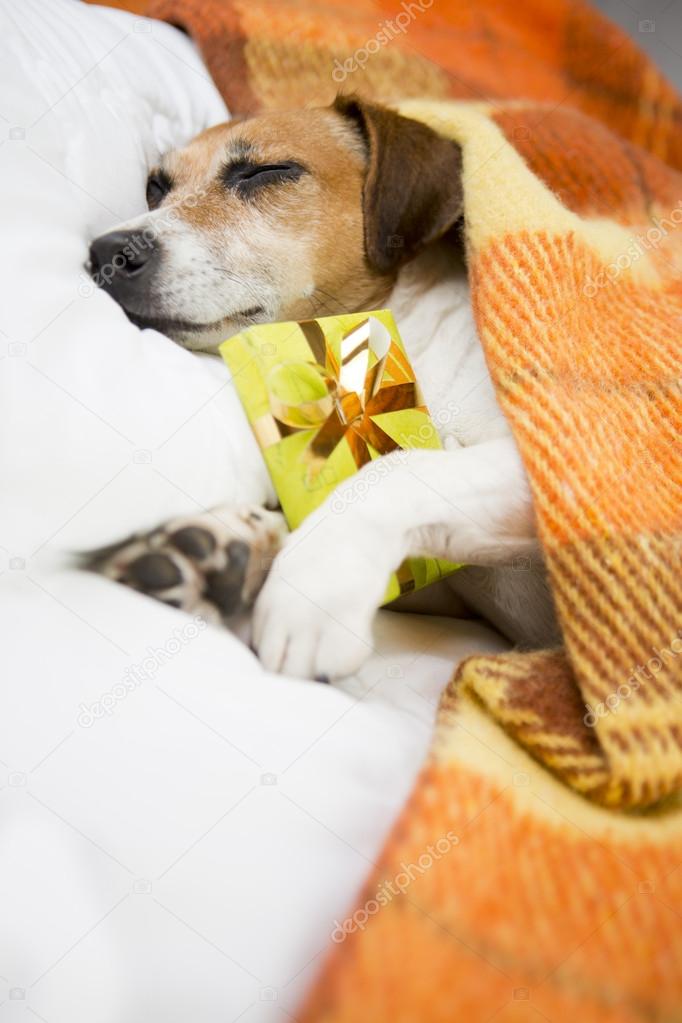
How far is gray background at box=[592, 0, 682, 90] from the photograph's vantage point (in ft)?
6.19

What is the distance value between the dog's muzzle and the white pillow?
0.03 metres

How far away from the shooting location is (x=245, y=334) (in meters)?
0.90

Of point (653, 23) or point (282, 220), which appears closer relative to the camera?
point (282, 220)

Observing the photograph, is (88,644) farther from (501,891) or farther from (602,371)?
(602,371)

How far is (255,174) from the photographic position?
1245mm

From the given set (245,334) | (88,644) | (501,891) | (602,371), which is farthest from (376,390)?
(501,891)

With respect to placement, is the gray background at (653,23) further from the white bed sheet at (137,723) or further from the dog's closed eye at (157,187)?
the white bed sheet at (137,723)

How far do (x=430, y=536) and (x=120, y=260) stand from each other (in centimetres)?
53

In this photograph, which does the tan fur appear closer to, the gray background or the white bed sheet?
the white bed sheet

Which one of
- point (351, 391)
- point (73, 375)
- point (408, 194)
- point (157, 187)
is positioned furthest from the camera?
point (157, 187)

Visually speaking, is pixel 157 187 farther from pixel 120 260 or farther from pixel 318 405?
pixel 318 405

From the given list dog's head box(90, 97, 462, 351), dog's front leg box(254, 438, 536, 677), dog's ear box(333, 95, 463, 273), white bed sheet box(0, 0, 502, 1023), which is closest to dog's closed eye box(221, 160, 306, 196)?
dog's head box(90, 97, 462, 351)

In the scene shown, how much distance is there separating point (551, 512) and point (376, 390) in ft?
0.79

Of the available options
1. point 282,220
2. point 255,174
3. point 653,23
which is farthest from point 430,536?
point 653,23
